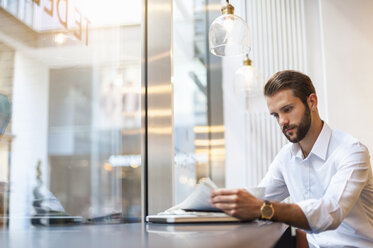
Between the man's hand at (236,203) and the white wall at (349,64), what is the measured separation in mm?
2354

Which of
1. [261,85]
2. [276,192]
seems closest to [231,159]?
[261,85]

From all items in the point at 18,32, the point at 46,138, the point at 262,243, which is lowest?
the point at 262,243

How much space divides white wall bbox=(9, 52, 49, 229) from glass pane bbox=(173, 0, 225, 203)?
193cm

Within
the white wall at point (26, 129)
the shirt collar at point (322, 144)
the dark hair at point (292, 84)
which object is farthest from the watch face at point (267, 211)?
the white wall at point (26, 129)

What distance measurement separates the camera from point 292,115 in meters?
1.73

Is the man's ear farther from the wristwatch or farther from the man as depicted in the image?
the wristwatch

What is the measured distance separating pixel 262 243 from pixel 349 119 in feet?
9.13

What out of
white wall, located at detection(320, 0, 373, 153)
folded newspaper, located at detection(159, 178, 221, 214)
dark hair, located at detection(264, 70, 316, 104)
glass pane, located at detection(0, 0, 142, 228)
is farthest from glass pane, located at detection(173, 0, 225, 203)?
folded newspaper, located at detection(159, 178, 221, 214)

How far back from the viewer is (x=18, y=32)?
144cm

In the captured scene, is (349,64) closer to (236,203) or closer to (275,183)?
(275,183)

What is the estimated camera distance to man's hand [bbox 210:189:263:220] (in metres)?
1.22

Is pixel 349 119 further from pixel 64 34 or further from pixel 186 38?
pixel 64 34

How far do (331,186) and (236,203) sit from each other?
0.39m

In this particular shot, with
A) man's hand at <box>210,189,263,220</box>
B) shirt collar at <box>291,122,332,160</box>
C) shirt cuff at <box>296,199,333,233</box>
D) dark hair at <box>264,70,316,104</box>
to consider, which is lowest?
shirt cuff at <box>296,199,333,233</box>
